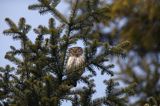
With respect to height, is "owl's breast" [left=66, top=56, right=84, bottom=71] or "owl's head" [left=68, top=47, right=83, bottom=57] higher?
"owl's head" [left=68, top=47, right=83, bottom=57]

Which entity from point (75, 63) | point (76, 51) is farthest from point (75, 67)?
point (76, 51)

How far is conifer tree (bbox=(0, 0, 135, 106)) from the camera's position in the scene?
3547 mm

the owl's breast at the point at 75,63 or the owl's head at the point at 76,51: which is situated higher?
the owl's head at the point at 76,51

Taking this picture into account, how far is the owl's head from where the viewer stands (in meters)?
3.79

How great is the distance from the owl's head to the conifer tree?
0.04 m

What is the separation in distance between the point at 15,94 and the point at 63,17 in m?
0.60

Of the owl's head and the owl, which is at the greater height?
the owl's head

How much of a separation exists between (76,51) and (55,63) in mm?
182

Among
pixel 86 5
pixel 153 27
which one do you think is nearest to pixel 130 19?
pixel 153 27

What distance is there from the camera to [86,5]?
12.6 ft

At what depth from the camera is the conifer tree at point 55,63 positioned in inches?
140

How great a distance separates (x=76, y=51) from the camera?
12.5 ft

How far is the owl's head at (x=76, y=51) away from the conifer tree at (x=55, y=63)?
4cm

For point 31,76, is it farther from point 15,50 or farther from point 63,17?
point 63,17
